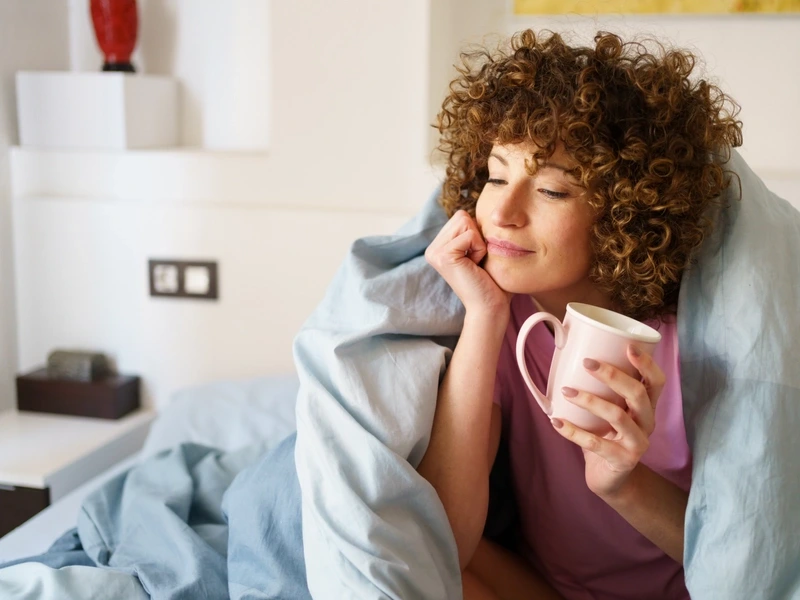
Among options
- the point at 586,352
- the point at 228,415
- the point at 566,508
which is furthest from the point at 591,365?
the point at 228,415

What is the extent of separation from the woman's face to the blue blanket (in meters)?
0.13

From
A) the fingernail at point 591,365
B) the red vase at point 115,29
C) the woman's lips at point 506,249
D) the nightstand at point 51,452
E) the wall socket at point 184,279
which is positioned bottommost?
the nightstand at point 51,452

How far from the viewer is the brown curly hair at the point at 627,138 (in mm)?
952

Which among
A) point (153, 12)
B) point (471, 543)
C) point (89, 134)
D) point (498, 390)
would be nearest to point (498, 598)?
point (471, 543)

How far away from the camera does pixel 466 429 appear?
1.05 metres

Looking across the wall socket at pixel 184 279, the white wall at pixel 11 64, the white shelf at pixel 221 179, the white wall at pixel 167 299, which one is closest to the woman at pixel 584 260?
the white shelf at pixel 221 179

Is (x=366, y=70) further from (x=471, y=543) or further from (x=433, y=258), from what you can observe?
(x=471, y=543)

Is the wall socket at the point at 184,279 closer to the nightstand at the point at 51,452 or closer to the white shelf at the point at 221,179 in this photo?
the white shelf at the point at 221,179

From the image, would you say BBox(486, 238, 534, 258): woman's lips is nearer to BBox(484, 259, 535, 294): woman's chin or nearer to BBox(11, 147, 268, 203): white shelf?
BBox(484, 259, 535, 294): woman's chin

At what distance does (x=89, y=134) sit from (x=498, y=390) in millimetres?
1213

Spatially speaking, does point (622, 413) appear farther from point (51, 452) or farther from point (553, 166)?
point (51, 452)

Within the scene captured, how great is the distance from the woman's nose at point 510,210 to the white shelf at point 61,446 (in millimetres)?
1074

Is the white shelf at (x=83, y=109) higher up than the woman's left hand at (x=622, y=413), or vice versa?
the white shelf at (x=83, y=109)

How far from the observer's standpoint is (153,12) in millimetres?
2039
